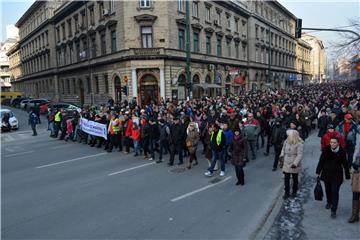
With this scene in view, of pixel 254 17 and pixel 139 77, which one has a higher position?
pixel 254 17

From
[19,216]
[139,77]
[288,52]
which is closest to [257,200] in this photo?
[19,216]

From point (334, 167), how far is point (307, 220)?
44.0 inches

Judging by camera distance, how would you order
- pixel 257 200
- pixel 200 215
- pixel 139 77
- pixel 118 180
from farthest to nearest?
pixel 139 77, pixel 118 180, pixel 257 200, pixel 200 215

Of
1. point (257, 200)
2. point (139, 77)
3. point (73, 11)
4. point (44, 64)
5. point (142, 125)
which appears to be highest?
point (73, 11)

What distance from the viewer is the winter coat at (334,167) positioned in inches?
246

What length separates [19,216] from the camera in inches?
267

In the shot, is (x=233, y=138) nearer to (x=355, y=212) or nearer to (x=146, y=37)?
(x=355, y=212)

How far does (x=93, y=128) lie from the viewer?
15.5 meters

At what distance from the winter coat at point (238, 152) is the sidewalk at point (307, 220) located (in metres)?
1.30

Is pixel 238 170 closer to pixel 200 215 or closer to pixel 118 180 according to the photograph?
pixel 200 215

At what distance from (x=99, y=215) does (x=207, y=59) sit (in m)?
33.8

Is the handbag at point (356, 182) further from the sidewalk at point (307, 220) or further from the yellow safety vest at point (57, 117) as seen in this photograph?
the yellow safety vest at point (57, 117)

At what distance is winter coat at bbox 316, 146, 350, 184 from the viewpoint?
6250mm

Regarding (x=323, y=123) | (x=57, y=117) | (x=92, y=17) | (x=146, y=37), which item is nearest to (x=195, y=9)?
(x=146, y=37)
